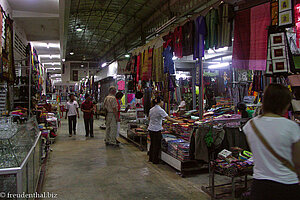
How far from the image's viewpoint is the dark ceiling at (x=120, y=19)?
10.5 meters

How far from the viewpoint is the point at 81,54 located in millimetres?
26609

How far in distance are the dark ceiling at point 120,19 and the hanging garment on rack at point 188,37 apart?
8.02ft

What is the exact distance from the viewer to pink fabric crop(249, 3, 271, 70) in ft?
11.8

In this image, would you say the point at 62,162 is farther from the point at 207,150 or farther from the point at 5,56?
the point at 207,150

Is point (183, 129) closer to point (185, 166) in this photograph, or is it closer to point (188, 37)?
point (185, 166)

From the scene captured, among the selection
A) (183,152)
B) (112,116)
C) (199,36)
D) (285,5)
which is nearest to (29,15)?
(112,116)

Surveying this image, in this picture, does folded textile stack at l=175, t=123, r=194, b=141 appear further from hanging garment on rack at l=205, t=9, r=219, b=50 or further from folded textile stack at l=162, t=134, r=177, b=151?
hanging garment on rack at l=205, t=9, r=219, b=50

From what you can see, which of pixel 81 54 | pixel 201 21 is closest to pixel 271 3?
pixel 201 21

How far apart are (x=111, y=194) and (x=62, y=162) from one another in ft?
7.70

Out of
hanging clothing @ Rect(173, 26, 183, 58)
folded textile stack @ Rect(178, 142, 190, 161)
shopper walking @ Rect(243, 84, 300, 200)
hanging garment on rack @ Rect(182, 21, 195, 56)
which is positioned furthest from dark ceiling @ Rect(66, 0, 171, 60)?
shopper walking @ Rect(243, 84, 300, 200)

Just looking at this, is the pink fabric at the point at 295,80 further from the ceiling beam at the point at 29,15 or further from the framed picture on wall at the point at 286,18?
the ceiling beam at the point at 29,15

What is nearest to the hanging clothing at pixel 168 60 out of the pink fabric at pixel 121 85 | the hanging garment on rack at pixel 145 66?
the hanging garment on rack at pixel 145 66

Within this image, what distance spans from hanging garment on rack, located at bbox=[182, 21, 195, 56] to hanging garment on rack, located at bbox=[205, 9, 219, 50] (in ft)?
1.37

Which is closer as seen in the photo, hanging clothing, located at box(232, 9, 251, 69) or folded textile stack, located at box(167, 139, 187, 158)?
hanging clothing, located at box(232, 9, 251, 69)
